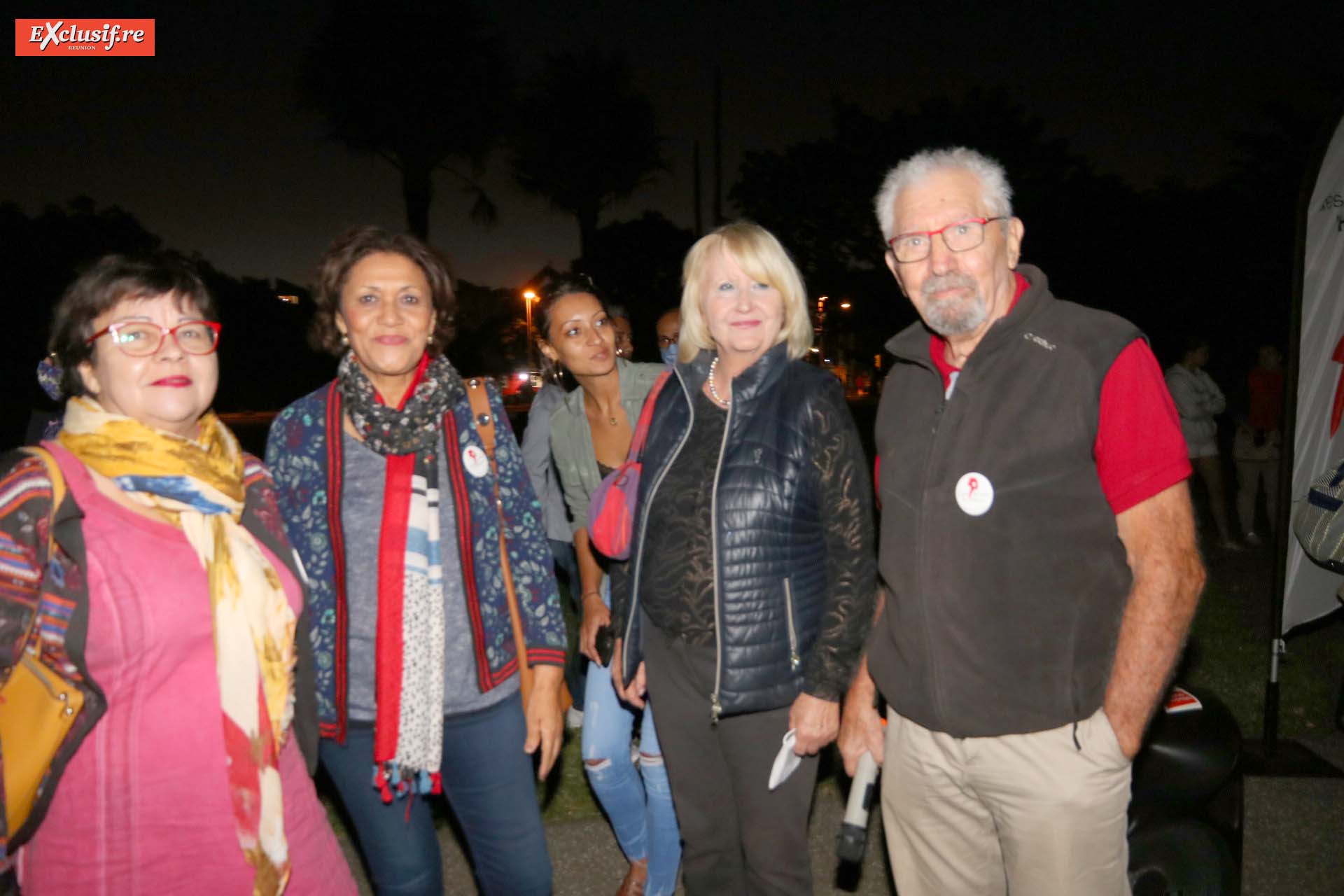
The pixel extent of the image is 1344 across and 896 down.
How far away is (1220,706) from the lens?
116 inches

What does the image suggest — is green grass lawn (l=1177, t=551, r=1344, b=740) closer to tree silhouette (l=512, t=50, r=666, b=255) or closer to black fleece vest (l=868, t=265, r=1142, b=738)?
black fleece vest (l=868, t=265, r=1142, b=738)

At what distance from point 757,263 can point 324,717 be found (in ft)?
5.79

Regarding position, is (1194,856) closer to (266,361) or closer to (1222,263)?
(1222,263)

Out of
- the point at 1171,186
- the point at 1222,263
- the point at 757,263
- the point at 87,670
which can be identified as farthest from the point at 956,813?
the point at 1171,186

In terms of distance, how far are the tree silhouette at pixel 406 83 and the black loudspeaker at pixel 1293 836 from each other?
69.9ft

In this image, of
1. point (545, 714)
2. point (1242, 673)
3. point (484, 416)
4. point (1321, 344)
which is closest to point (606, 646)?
point (545, 714)

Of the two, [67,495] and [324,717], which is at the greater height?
[67,495]

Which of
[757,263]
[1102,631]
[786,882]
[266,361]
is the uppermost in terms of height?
[266,361]

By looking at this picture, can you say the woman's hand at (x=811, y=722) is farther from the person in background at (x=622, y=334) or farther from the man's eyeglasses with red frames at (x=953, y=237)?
the person in background at (x=622, y=334)

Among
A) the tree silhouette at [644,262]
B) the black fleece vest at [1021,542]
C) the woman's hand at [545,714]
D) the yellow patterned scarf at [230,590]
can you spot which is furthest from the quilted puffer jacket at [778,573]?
the tree silhouette at [644,262]

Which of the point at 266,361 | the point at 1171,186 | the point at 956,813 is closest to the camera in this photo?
the point at 956,813

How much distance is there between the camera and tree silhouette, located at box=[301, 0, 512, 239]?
72.1 ft

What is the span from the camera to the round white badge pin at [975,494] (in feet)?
6.69

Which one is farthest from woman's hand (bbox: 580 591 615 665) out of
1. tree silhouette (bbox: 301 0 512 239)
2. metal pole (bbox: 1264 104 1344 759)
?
tree silhouette (bbox: 301 0 512 239)
